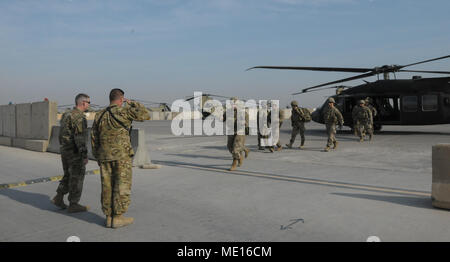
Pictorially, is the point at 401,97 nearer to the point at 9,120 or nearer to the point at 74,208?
the point at 74,208

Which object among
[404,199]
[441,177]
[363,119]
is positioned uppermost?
[363,119]

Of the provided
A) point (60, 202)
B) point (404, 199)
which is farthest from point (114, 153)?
point (404, 199)

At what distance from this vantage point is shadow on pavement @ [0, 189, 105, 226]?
14.8 feet

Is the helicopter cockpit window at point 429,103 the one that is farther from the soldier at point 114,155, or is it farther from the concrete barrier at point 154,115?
the concrete barrier at point 154,115

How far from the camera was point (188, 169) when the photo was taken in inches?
Answer: 326

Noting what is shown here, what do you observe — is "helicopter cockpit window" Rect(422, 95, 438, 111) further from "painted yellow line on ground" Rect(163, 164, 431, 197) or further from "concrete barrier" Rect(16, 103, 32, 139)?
"concrete barrier" Rect(16, 103, 32, 139)

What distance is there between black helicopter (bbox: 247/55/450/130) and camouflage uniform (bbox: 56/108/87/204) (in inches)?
417

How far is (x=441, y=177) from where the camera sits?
4469 mm

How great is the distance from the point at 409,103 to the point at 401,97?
1.42 ft

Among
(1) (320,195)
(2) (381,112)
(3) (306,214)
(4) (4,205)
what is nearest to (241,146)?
(1) (320,195)
